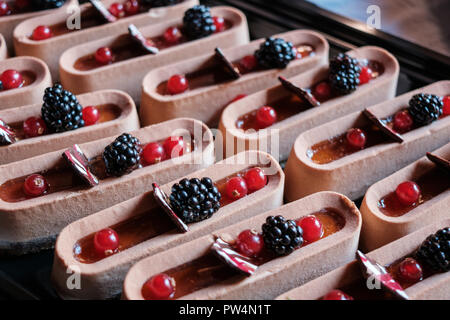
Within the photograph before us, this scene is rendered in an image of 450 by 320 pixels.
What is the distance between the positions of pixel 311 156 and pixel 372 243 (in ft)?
1.51

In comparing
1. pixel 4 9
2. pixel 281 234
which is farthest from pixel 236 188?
pixel 4 9

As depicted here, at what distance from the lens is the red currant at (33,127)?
2512 millimetres

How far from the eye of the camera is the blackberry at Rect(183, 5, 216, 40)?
300cm

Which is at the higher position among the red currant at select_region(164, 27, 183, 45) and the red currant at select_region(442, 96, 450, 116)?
the red currant at select_region(164, 27, 183, 45)

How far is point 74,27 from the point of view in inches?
124

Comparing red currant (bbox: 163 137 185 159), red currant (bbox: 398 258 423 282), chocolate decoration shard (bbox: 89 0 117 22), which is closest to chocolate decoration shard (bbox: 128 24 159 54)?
chocolate decoration shard (bbox: 89 0 117 22)

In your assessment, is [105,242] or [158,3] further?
[158,3]

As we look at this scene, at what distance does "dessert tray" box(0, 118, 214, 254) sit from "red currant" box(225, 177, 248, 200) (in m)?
0.25

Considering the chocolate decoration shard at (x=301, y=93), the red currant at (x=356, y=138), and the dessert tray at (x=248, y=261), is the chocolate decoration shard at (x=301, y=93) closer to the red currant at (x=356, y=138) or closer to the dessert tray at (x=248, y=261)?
the red currant at (x=356, y=138)

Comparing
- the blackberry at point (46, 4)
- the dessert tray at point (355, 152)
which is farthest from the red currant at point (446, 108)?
the blackberry at point (46, 4)

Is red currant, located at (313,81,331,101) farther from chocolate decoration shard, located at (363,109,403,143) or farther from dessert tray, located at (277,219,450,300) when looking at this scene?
dessert tray, located at (277,219,450,300)

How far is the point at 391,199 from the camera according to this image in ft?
7.50

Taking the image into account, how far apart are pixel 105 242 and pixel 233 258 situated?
0.49 meters

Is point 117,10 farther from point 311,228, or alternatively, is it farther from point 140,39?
point 311,228
